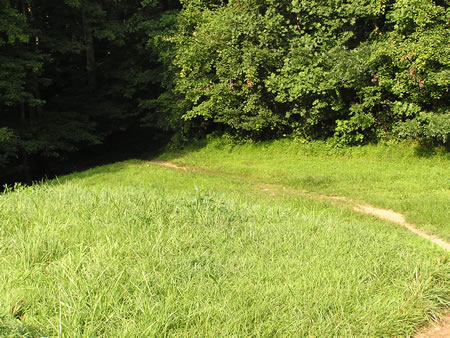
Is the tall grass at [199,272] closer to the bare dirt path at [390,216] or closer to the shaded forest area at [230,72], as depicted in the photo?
the bare dirt path at [390,216]

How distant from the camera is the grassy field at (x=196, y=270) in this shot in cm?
294

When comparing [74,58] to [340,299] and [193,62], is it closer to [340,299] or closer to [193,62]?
[193,62]

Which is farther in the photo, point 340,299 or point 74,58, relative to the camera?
point 74,58

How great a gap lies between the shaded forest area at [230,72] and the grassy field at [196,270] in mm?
8514

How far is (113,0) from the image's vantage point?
20.9 m

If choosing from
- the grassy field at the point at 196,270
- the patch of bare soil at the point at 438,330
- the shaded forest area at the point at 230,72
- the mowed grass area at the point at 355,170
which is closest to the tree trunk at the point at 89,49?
the shaded forest area at the point at 230,72

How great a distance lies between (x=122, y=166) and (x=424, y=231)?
31.6ft

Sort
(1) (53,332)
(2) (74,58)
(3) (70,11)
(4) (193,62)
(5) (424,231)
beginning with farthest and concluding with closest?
1. (2) (74,58)
2. (3) (70,11)
3. (4) (193,62)
4. (5) (424,231)
5. (1) (53,332)

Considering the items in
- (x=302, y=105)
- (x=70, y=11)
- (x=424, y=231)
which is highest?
(x=70, y=11)

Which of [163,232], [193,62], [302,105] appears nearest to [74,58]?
[193,62]

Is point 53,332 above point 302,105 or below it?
below

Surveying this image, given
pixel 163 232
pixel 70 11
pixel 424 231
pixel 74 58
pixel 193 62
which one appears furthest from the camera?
pixel 74 58

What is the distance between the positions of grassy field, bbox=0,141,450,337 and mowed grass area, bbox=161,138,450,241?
3.33 m

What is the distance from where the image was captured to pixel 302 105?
48.4ft
